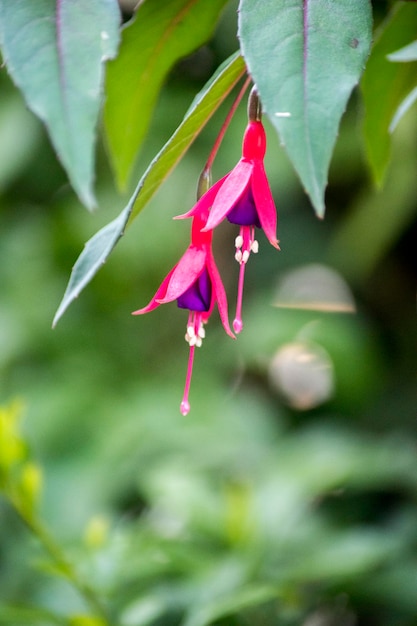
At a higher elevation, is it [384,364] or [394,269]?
[394,269]

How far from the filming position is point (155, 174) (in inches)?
17.3

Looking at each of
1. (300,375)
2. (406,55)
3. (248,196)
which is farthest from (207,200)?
(300,375)

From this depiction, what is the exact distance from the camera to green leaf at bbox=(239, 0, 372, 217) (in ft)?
1.15

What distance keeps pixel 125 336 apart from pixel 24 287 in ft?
0.75

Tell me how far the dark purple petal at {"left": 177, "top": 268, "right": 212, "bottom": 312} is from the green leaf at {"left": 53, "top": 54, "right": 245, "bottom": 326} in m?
0.05

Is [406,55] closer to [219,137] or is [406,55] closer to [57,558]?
[219,137]

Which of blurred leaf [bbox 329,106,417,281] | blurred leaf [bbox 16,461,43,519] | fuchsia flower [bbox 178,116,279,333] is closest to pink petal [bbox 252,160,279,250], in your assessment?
fuchsia flower [bbox 178,116,279,333]

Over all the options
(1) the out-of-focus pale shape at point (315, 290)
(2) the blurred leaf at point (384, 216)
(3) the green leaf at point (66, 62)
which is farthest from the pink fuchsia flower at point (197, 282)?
(1) the out-of-focus pale shape at point (315, 290)

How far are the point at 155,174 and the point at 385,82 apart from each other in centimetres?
24

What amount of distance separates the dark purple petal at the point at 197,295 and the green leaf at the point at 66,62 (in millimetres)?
115

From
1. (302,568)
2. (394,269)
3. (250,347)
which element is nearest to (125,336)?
(250,347)

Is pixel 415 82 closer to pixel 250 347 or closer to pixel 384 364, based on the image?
pixel 250 347

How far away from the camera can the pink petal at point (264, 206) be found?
43cm

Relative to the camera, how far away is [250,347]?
1564 millimetres
